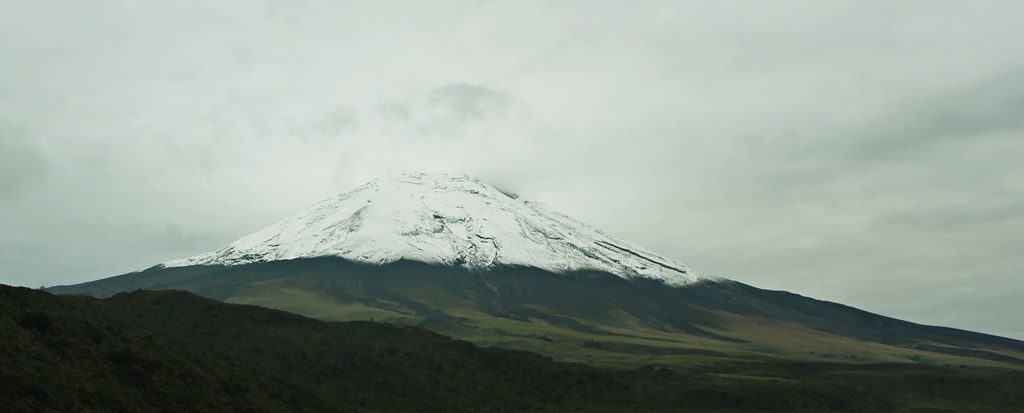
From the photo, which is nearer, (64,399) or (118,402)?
(64,399)

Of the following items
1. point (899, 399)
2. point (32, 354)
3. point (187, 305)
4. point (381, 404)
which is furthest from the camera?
point (899, 399)

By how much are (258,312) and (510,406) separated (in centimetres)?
4677

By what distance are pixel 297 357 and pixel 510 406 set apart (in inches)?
1230

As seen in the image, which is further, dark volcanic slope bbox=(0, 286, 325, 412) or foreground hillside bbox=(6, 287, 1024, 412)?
foreground hillside bbox=(6, 287, 1024, 412)

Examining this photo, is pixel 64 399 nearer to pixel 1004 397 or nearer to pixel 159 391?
pixel 159 391

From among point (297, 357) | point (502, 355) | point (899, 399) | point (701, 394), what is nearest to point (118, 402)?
point (297, 357)

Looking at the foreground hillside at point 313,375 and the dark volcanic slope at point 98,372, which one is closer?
the dark volcanic slope at point 98,372

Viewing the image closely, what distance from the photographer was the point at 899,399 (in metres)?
179

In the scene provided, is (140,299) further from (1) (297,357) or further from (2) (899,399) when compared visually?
(2) (899,399)

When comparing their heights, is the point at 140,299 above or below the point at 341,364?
above

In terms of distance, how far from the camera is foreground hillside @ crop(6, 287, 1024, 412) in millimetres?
65125

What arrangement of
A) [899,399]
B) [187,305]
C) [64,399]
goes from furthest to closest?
[899,399]
[187,305]
[64,399]

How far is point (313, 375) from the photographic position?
123 m

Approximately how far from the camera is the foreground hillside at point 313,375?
214 ft
